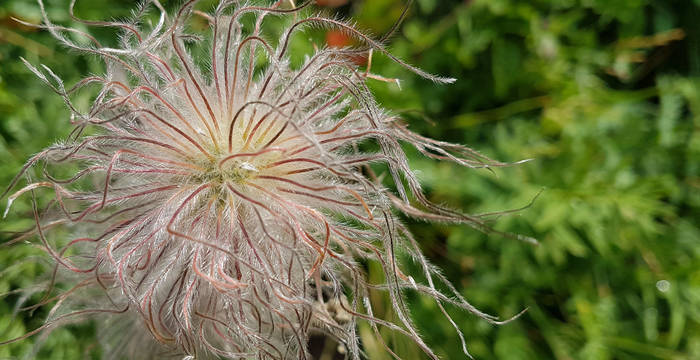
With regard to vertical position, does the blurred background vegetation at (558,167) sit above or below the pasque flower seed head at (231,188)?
below

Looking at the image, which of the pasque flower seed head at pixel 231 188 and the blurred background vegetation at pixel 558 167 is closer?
the pasque flower seed head at pixel 231 188

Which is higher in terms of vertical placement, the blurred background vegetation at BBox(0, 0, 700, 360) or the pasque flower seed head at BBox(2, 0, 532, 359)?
the pasque flower seed head at BBox(2, 0, 532, 359)

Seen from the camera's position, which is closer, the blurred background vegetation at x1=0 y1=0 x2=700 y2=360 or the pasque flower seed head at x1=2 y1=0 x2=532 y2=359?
the pasque flower seed head at x1=2 y1=0 x2=532 y2=359

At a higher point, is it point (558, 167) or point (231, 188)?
point (231, 188)

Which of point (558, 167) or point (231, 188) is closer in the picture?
point (231, 188)
